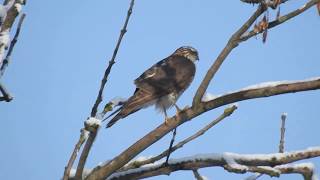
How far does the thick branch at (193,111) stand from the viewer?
3680 mm

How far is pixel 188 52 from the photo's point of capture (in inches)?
420

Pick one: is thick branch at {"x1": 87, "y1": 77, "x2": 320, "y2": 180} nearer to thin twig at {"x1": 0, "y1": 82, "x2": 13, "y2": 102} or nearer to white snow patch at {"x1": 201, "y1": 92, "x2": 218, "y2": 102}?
white snow patch at {"x1": 201, "y1": 92, "x2": 218, "y2": 102}

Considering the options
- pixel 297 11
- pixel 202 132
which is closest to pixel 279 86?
pixel 297 11

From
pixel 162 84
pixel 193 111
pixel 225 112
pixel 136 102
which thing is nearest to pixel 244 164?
pixel 225 112

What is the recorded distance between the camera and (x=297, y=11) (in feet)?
12.0

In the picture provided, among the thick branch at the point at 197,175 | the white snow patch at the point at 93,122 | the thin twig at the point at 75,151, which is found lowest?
the thin twig at the point at 75,151

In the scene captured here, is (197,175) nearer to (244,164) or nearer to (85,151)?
(244,164)

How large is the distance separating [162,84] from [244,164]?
4.15 m

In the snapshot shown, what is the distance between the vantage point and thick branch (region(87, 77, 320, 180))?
3680 mm

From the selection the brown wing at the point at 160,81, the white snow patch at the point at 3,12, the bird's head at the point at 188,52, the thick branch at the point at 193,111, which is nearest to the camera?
the white snow patch at the point at 3,12

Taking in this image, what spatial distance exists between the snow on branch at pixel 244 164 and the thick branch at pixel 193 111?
0.36 metres

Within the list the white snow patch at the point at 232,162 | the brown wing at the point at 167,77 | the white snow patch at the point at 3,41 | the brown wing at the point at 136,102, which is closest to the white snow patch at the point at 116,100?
the white snow patch at the point at 232,162

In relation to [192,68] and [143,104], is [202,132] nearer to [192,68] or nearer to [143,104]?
[143,104]

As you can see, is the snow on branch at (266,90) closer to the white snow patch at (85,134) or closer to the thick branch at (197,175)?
the thick branch at (197,175)
